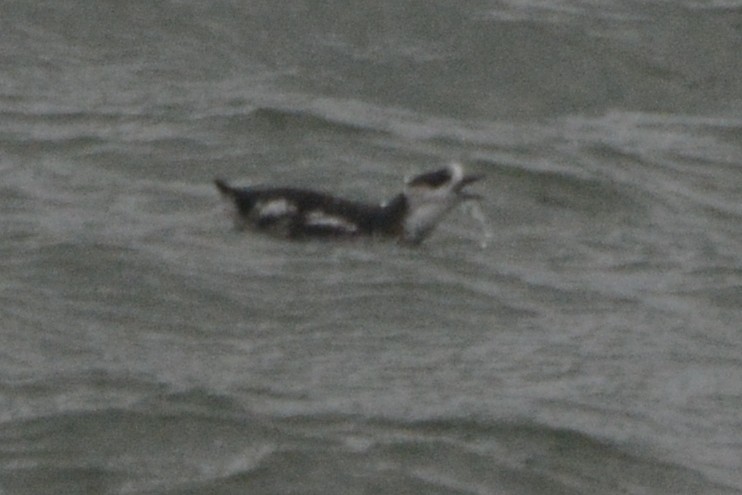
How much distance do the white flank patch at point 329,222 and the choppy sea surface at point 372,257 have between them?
114mm

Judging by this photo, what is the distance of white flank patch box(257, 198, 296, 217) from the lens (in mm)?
13117

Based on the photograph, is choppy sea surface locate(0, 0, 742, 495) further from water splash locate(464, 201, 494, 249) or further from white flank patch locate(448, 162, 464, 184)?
white flank patch locate(448, 162, 464, 184)

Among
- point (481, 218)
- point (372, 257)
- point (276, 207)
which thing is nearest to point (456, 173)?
point (481, 218)

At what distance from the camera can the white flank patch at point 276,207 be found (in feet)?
43.0

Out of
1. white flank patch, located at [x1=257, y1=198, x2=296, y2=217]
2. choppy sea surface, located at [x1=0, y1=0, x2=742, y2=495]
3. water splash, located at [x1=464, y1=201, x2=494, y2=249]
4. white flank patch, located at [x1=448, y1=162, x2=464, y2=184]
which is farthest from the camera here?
white flank patch, located at [x1=448, y1=162, x2=464, y2=184]

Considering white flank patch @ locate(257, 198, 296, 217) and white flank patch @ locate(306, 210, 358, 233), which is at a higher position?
white flank patch @ locate(257, 198, 296, 217)

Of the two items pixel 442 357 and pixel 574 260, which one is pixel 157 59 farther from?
pixel 442 357

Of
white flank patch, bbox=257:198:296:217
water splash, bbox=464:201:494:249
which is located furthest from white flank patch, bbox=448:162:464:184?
white flank patch, bbox=257:198:296:217

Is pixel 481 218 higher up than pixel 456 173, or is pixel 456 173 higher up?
pixel 456 173

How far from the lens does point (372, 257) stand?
43.6 feet

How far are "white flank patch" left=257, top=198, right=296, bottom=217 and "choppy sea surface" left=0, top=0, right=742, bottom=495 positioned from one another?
0.13m

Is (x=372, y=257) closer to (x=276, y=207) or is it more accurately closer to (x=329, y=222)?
(x=329, y=222)

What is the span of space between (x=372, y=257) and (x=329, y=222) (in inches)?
10.1

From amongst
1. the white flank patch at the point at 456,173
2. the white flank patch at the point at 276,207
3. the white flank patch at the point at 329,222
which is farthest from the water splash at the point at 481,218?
the white flank patch at the point at 276,207
